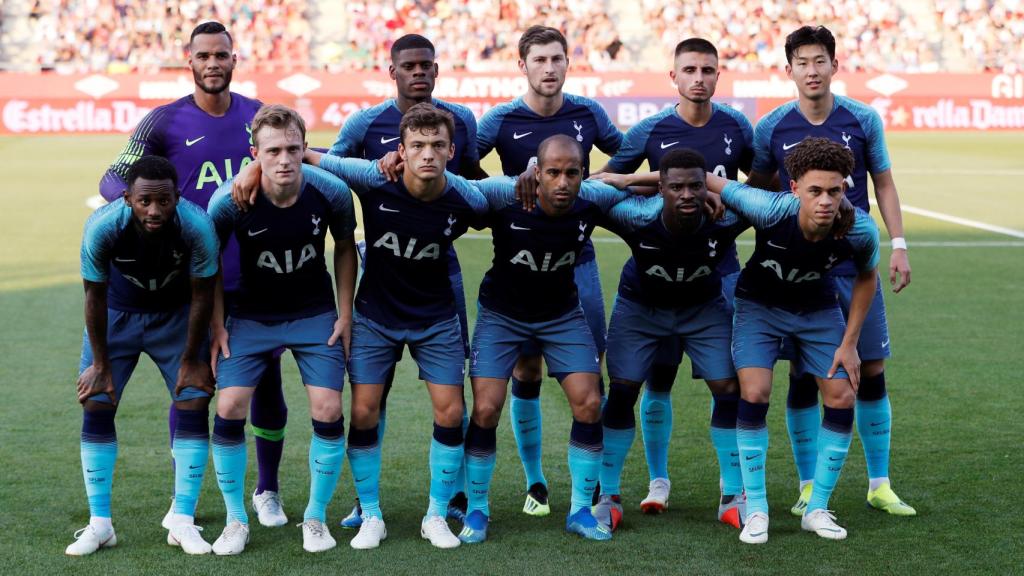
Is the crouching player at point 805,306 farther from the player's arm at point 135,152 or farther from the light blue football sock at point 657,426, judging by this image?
the player's arm at point 135,152

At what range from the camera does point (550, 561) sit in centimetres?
538

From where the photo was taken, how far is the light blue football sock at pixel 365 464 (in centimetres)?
566

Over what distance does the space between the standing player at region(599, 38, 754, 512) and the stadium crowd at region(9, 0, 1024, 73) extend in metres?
27.6

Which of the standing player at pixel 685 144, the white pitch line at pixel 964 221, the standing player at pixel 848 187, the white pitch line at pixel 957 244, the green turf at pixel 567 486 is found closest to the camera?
the green turf at pixel 567 486

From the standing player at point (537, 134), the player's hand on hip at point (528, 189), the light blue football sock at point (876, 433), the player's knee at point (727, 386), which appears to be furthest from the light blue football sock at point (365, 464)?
the light blue football sock at point (876, 433)

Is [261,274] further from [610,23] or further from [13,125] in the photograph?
[610,23]

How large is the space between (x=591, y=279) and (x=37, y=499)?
298 centimetres

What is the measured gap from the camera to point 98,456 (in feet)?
18.3

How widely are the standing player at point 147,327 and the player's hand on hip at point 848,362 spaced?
2.83 m

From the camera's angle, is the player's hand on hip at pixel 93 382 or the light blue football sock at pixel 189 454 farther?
the light blue football sock at pixel 189 454

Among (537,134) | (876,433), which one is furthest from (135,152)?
(876,433)

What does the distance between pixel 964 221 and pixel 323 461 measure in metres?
13.7

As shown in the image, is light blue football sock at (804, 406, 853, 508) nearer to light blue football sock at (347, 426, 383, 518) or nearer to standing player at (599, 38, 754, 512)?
standing player at (599, 38, 754, 512)

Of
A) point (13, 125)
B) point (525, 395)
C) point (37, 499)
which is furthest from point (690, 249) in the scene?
point (13, 125)
